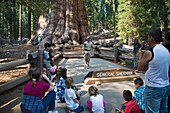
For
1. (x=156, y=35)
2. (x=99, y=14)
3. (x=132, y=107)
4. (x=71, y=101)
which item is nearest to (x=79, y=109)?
(x=71, y=101)

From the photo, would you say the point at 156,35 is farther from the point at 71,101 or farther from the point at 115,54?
the point at 115,54

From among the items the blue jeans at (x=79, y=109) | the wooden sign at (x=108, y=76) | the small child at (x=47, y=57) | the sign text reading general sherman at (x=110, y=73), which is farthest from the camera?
the sign text reading general sherman at (x=110, y=73)

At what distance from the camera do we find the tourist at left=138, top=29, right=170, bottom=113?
Result: 3189 mm

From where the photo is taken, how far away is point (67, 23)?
2017 cm

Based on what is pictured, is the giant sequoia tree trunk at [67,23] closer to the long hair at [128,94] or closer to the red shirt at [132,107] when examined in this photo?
the long hair at [128,94]

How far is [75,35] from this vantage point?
65.1 ft

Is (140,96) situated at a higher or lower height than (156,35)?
lower

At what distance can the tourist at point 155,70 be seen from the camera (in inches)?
126

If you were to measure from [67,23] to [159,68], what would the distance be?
17426 millimetres

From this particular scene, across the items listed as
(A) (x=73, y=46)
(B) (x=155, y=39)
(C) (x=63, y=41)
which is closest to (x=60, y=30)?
(C) (x=63, y=41)

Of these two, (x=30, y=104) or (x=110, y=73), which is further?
(x=110, y=73)

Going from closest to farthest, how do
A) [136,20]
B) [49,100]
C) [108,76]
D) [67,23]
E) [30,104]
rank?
1. [30,104]
2. [49,100]
3. [108,76]
4. [67,23]
5. [136,20]

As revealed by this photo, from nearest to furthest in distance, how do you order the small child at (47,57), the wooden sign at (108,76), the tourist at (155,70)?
the tourist at (155,70) < the small child at (47,57) < the wooden sign at (108,76)

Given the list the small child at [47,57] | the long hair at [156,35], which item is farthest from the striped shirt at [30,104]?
the small child at [47,57]
